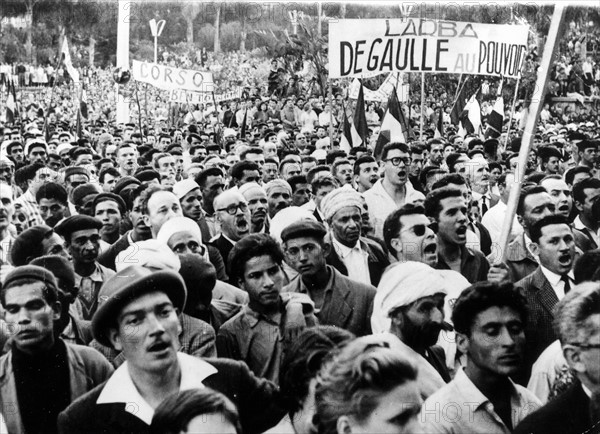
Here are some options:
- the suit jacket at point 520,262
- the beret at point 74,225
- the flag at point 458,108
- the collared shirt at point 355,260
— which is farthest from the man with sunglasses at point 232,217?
the flag at point 458,108

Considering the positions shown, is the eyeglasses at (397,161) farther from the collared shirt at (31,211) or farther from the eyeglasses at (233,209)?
the collared shirt at (31,211)

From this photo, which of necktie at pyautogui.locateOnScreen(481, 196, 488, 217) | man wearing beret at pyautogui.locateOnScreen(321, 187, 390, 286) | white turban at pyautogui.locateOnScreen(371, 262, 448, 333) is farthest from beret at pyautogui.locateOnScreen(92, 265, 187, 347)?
necktie at pyautogui.locateOnScreen(481, 196, 488, 217)

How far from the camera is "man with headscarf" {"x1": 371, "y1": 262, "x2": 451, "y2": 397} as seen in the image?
3.14 meters

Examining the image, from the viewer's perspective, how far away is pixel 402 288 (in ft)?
10.6

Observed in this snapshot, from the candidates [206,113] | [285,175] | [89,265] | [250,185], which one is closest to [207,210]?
[250,185]

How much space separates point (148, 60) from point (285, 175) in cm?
238

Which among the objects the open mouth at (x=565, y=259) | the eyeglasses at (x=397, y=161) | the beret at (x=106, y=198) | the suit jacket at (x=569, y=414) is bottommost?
the suit jacket at (x=569, y=414)

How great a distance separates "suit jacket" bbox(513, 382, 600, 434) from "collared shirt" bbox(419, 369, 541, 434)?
59 mm

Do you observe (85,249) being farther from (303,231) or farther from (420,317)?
(420,317)

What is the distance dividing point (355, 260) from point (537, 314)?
104cm

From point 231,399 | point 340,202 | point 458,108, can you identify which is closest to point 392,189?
point 340,202

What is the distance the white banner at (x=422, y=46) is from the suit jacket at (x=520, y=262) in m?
1.97

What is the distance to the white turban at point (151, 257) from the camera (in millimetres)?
3218

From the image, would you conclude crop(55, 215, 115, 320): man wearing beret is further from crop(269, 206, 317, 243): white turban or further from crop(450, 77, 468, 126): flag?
crop(450, 77, 468, 126): flag
